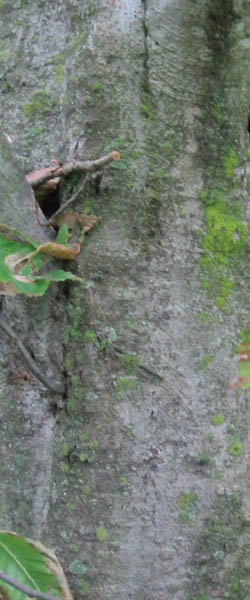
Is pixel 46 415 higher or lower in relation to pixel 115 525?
higher

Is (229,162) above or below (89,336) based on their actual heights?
above

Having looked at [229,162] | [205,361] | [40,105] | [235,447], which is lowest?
[235,447]

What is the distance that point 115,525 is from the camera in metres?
1.05

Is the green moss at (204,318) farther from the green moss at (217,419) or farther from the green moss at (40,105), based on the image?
the green moss at (40,105)

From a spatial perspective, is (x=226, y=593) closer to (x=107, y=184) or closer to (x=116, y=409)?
(x=116, y=409)

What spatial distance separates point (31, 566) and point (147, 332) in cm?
44

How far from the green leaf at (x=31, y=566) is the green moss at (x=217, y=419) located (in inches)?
14.1

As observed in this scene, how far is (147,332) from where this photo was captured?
3.51 ft

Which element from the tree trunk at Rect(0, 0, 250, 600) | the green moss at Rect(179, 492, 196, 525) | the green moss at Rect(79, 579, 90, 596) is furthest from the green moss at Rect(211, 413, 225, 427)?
the green moss at Rect(79, 579, 90, 596)

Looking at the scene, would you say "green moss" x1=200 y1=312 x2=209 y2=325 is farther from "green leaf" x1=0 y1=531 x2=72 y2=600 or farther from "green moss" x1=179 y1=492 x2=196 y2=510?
"green leaf" x1=0 y1=531 x2=72 y2=600

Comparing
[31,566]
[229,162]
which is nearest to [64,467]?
[31,566]

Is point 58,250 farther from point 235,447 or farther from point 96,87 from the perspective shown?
point 235,447

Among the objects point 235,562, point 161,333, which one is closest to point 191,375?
point 161,333

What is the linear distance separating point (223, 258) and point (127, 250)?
0.18 m
